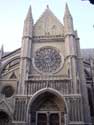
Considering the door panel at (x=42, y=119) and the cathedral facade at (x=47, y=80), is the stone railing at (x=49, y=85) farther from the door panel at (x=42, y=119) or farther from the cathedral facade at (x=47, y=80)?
the door panel at (x=42, y=119)

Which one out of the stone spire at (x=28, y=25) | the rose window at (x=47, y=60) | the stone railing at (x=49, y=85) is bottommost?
the stone railing at (x=49, y=85)

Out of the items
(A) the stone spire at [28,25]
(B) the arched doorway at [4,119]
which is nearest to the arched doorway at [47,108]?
(B) the arched doorway at [4,119]

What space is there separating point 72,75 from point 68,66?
1.08m

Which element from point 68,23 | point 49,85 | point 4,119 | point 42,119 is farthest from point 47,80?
point 68,23

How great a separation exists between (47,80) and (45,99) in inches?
71.7

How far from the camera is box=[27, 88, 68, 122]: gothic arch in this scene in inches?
592

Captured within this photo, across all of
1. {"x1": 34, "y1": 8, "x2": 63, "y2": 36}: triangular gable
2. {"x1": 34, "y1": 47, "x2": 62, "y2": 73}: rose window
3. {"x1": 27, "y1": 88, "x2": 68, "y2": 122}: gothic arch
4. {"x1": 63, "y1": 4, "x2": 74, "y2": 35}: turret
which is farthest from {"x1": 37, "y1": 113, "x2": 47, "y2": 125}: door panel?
{"x1": 34, "y1": 8, "x2": 63, "y2": 36}: triangular gable

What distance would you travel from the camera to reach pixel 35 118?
15.3 m

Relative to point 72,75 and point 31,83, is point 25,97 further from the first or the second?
point 72,75

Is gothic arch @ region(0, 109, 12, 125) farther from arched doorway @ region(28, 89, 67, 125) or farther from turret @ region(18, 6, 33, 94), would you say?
turret @ region(18, 6, 33, 94)

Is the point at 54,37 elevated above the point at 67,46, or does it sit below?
above

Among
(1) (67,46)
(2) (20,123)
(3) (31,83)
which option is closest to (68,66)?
(1) (67,46)

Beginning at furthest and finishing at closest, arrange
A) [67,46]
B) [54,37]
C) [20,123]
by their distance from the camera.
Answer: [54,37] → [67,46] → [20,123]

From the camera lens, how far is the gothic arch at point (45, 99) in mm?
15038
